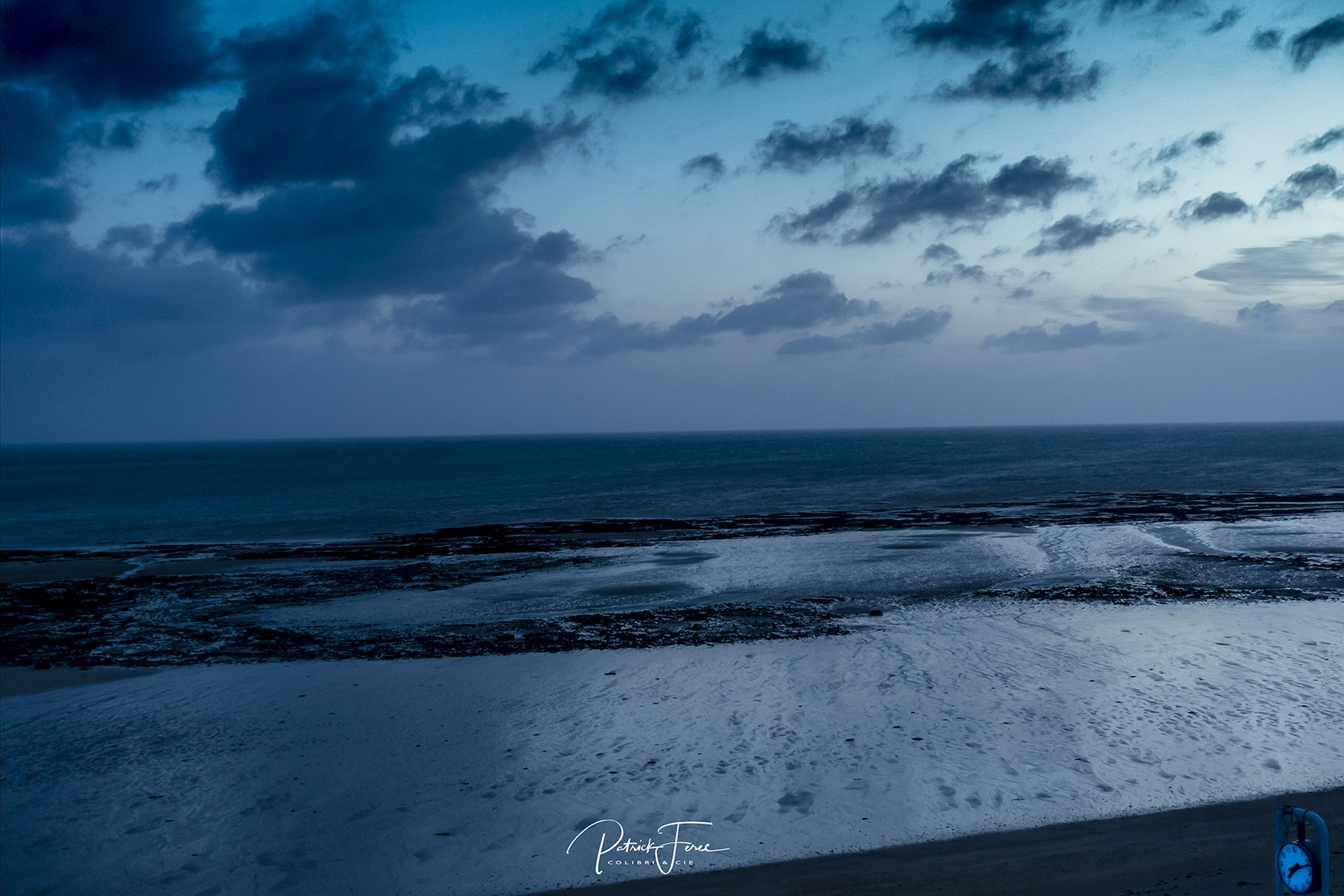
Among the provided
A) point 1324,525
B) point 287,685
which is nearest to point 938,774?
point 287,685

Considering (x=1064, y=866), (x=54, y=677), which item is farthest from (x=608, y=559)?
(x=1064, y=866)

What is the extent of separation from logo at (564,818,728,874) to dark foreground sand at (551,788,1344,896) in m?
0.39

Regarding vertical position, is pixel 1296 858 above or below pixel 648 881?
above

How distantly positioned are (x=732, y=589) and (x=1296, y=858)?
2068cm

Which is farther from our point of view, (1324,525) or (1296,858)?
(1324,525)

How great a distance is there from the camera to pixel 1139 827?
9.07 meters

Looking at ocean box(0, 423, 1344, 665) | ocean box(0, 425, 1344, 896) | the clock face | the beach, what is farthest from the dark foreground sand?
ocean box(0, 423, 1344, 665)

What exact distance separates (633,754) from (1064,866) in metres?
6.14

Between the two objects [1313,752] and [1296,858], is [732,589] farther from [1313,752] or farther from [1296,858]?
[1296,858]

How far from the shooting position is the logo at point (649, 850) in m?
8.97

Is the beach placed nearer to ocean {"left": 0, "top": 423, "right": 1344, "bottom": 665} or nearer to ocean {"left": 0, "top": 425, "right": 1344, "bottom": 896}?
ocean {"left": 0, "top": 425, "right": 1344, "bottom": 896}

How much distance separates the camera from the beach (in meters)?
9.39

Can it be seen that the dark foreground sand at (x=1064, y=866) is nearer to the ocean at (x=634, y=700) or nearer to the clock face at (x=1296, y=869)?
the ocean at (x=634, y=700)

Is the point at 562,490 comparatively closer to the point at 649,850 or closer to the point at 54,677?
the point at 54,677
